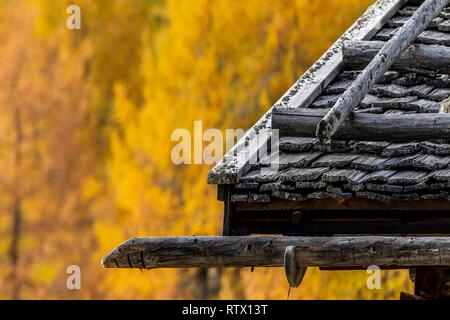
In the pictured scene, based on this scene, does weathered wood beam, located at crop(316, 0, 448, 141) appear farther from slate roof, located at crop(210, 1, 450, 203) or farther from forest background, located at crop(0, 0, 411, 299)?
forest background, located at crop(0, 0, 411, 299)

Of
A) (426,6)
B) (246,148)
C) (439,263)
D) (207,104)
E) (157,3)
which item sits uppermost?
(157,3)

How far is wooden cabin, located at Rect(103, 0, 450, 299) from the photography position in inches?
197

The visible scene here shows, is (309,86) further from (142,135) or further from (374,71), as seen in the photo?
(142,135)

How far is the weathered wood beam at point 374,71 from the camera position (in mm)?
4911

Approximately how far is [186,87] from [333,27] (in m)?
2.65

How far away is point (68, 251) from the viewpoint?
73.6 ft

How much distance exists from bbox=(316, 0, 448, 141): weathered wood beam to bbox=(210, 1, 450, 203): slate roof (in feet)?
0.98

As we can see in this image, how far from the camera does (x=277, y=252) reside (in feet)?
16.7

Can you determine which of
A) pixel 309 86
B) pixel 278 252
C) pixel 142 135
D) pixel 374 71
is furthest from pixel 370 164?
pixel 142 135

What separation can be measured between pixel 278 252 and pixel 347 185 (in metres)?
0.46

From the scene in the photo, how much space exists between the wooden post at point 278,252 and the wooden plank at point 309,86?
0.41 metres

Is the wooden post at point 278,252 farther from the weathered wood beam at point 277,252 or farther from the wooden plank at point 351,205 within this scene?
the wooden plank at point 351,205

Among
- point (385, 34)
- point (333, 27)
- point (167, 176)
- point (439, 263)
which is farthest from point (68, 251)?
point (439, 263)

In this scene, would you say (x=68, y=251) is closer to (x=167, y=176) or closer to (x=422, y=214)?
(x=167, y=176)
